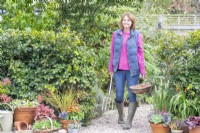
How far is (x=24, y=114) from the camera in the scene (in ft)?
20.6

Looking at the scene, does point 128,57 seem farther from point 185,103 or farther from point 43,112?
point 43,112

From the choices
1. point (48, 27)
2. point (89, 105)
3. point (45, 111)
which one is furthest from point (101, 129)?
point (48, 27)

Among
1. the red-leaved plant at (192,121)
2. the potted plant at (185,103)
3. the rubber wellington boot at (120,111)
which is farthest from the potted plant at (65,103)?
the red-leaved plant at (192,121)

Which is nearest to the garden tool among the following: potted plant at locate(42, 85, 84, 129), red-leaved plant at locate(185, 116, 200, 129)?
potted plant at locate(42, 85, 84, 129)

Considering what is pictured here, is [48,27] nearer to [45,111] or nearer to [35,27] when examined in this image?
[35,27]

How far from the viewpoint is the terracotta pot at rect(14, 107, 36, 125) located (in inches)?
247

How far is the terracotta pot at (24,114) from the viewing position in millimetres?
6266

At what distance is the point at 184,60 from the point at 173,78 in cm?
33

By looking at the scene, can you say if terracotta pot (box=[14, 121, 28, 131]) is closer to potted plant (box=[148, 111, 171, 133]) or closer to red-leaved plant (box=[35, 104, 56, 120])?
red-leaved plant (box=[35, 104, 56, 120])

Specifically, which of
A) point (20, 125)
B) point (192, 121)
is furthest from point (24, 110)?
point (192, 121)

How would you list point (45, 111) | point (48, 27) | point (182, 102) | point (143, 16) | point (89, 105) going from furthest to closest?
point (143, 16) → point (48, 27) → point (89, 105) → point (45, 111) → point (182, 102)

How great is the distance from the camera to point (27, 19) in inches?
332

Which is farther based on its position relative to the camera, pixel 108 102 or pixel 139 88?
pixel 108 102

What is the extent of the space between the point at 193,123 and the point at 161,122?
1.90 ft
